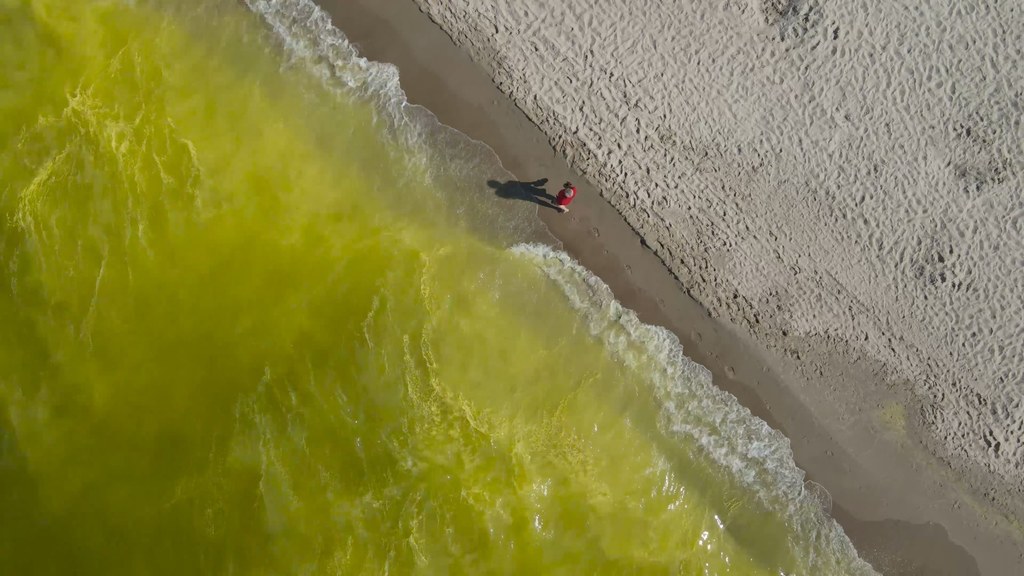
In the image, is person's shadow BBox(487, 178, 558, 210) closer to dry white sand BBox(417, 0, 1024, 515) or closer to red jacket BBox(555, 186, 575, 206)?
red jacket BBox(555, 186, 575, 206)

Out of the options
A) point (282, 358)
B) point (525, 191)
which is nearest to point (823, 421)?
point (525, 191)

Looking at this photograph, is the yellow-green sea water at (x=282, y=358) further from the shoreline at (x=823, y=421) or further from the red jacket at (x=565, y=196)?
the red jacket at (x=565, y=196)

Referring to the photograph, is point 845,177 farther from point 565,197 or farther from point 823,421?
point 565,197

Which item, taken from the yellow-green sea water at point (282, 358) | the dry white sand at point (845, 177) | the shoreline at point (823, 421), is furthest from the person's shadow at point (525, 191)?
the dry white sand at point (845, 177)

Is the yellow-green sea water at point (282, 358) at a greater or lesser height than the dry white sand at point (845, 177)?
lesser

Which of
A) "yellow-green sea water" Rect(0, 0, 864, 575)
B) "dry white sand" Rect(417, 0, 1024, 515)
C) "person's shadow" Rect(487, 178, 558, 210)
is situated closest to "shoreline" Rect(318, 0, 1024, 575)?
"person's shadow" Rect(487, 178, 558, 210)

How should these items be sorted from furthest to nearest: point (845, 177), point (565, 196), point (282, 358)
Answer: point (282, 358)
point (845, 177)
point (565, 196)

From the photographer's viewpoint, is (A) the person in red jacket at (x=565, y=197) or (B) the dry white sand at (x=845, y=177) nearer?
(A) the person in red jacket at (x=565, y=197)

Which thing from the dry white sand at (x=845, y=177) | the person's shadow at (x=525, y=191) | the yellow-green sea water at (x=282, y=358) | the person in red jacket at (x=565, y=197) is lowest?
the yellow-green sea water at (x=282, y=358)
